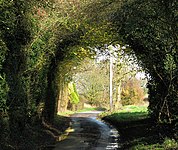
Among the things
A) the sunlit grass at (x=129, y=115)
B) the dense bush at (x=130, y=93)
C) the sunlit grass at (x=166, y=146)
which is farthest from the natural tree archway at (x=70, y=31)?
the dense bush at (x=130, y=93)

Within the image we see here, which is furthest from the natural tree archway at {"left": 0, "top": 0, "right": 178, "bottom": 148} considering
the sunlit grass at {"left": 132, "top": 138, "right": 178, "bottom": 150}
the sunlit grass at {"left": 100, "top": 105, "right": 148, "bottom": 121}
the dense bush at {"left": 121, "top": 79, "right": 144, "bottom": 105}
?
the dense bush at {"left": 121, "top": 79, "right": 144, "bottom": 105}

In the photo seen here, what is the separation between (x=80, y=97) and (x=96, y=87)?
373cm

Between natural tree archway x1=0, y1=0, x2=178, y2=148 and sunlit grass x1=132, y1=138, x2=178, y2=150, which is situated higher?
natural tree archway x1=0, y1=0, x2=178, y2=148

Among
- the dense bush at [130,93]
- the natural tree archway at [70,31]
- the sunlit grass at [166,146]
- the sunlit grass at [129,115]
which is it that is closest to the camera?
the natural tree archway at [70,31]

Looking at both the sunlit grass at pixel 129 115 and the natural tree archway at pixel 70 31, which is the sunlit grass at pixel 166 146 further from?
the sunlit grass at pixel 129 115

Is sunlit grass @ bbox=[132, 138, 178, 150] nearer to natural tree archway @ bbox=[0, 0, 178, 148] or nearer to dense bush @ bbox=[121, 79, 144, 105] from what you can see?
natural tree archway @ bbox=[0, 0, 178, 148]

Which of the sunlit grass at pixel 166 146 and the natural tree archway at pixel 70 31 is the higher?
the natural tree archway at pixel 70 31

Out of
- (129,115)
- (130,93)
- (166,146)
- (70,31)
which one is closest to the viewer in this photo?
(166,146)

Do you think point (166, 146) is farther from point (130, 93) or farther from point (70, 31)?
point (130, 93)

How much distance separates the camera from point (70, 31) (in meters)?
19.5

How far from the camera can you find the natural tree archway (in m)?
10.8

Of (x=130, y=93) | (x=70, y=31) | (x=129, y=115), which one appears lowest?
(x=129, y=115)

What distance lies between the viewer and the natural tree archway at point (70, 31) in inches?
424

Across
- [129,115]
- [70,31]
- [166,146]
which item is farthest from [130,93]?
[166,146]
